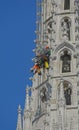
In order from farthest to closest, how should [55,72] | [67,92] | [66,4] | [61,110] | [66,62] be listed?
[66,4]
[66,62]
[55,72]
[67,92]
[61,110]

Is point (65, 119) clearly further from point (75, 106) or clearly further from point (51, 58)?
point (51, 58)

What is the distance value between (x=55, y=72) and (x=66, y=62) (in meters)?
2.30

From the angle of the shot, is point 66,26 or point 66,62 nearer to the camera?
point 66,62

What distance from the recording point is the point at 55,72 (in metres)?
94.9

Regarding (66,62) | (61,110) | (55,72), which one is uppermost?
(66,62)

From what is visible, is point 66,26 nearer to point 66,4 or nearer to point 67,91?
point 66,4

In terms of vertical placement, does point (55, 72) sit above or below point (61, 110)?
above

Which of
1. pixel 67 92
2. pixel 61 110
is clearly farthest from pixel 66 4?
pixel 61 110

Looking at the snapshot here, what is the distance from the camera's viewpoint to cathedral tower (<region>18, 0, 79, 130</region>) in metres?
90.9

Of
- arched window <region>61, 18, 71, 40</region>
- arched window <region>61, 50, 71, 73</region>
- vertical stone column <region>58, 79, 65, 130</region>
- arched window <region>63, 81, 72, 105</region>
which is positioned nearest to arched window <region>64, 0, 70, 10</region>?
arched window <region>61, 18, 71, 40</region>

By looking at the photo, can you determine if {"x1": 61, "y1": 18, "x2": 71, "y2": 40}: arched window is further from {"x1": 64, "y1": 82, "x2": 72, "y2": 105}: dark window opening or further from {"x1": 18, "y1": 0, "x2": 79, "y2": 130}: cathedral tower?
{"x1": 64, "y1": 82, "x2": 72, "y2": 105}: dark window opening

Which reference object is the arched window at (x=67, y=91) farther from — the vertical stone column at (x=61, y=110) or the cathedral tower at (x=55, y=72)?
the vertical stone column at (x=61, y=110)

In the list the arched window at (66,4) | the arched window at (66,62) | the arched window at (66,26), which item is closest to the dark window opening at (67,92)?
the arched window at (66,62)

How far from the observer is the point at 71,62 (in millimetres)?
95812
